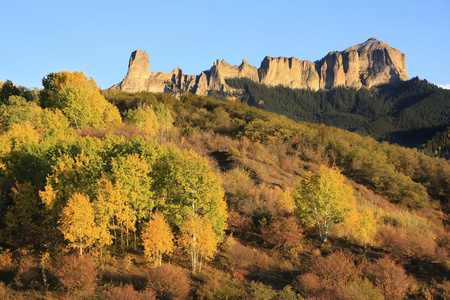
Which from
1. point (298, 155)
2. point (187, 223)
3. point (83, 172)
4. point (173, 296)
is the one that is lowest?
point (173, 296)

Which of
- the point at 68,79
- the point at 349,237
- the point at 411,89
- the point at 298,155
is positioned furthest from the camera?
the point at 411,89

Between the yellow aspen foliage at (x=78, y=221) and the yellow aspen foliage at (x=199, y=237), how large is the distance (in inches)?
246

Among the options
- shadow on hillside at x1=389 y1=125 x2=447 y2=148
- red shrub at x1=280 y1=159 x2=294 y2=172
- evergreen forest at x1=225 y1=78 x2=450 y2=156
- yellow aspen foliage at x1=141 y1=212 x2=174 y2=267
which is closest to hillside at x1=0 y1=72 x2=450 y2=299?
yellow aspen foliage at x1=141 y1=212 x2=174 y2=267

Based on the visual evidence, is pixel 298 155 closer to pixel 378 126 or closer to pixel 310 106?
pixel 378 126

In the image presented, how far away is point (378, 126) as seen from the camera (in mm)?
169250

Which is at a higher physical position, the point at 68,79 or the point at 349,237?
the point at 68,79

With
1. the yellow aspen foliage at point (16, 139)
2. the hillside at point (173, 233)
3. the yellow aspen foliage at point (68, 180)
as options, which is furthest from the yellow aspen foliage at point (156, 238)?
the yellow aspen foliage at point (16, 139)

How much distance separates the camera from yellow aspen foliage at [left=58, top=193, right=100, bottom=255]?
21.8m

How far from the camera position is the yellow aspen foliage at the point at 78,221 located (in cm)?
2184

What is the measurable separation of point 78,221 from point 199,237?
8398mm

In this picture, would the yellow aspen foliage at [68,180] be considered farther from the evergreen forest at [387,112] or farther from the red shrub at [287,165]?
the evergreen forest at [387,112]

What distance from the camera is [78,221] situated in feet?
71.6

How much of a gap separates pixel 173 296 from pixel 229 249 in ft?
22.7

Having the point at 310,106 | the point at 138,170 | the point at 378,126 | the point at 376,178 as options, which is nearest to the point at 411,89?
the point at 378,126
